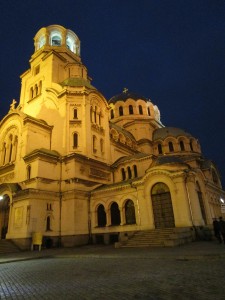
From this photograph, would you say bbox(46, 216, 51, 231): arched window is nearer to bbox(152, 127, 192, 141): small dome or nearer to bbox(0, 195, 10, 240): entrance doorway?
bbox(0, 195, 10, 240): entrance doorway

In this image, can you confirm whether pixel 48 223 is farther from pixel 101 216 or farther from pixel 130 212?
pixel 130 212

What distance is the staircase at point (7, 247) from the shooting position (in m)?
18.2

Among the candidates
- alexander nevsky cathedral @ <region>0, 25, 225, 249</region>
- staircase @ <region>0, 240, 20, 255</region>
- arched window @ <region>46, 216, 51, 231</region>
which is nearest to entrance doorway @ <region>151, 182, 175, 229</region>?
alexander nevsky cathedral @ <region>0, 25, 225, 249</region>

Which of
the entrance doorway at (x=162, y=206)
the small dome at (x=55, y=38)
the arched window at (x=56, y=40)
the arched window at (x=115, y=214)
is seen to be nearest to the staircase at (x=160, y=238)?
the entrance doorway at (x=162, y=206)

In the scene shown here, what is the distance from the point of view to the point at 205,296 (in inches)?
172

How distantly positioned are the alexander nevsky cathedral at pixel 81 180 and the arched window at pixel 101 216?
0.31 ft

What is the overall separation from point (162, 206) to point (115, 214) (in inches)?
202

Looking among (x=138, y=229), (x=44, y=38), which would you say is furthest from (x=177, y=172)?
(x=44, y=38)

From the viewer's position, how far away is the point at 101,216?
72.9 ft

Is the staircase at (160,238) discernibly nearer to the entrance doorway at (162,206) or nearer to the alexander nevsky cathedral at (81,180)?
the alexander nevsky cathedral at (81,180)

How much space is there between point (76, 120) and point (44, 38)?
20.1 m

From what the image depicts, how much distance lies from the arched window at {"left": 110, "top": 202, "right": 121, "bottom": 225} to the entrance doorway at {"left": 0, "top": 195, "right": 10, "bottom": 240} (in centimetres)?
1049

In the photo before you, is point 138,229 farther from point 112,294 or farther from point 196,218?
point 112,294

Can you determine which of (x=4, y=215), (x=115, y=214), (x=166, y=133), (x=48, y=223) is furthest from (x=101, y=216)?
(x=166, y=133)
